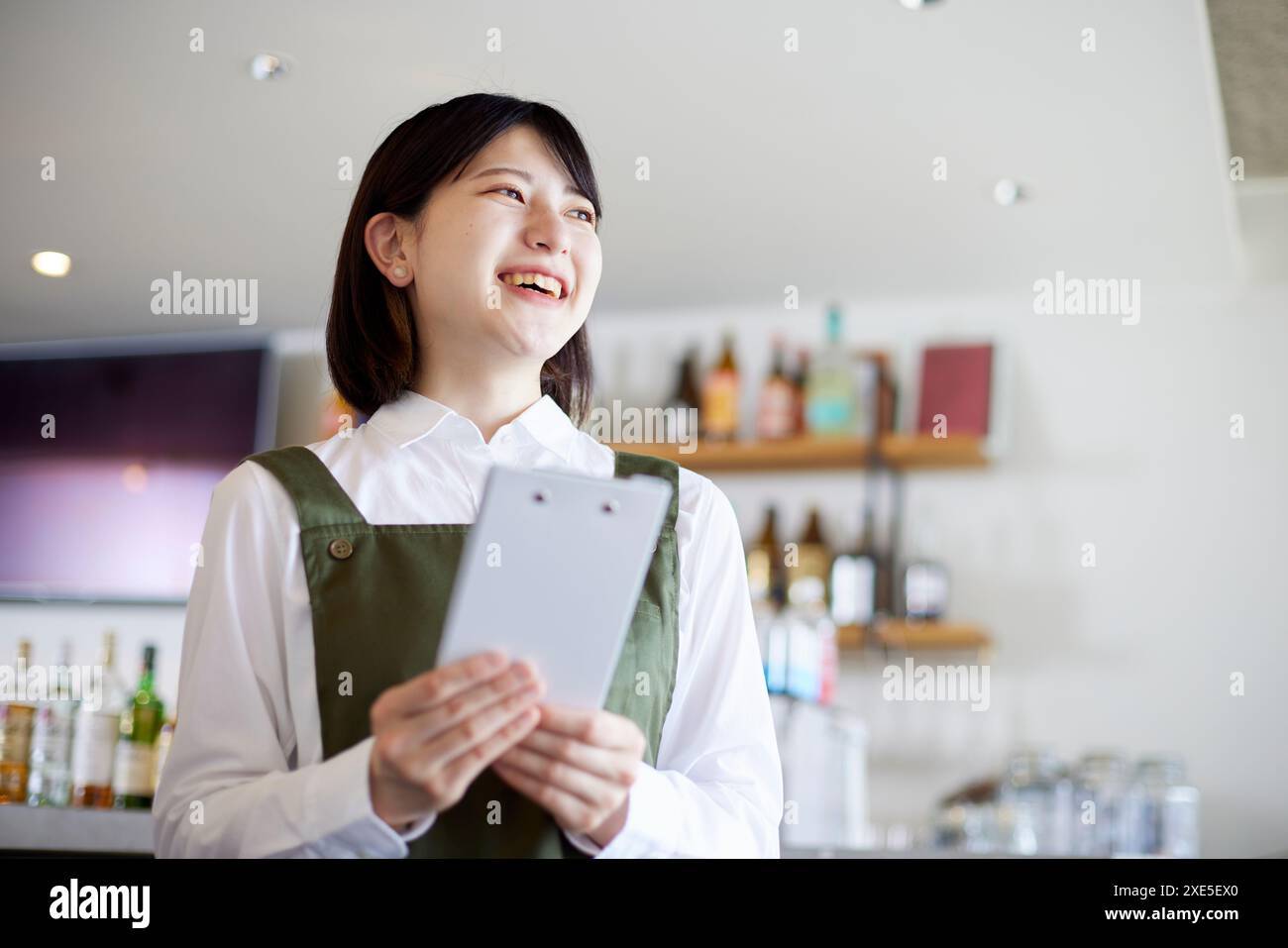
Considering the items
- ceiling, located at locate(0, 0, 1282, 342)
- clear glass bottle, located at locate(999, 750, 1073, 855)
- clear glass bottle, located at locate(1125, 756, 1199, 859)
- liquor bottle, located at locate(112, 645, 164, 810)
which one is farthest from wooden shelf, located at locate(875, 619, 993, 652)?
liquor bottle, located at locate(112, 645, 164, 810)

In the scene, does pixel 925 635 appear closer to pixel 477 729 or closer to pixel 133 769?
pixel 133 769

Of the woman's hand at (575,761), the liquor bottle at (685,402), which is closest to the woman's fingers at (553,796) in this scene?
the woman's hand at (575,761)

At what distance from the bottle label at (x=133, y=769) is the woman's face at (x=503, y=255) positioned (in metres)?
1.47

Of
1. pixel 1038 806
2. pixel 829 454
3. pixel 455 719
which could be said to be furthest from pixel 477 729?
pixel 829 454

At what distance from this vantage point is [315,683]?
2.49 feet

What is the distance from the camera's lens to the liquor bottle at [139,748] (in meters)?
2.04

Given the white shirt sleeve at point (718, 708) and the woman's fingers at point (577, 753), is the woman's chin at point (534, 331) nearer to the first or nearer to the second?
the white shirt sleeve at point (718, 708)

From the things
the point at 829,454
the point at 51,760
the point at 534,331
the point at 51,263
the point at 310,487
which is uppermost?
the point at 51,263

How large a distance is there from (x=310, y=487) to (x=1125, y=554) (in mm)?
2589

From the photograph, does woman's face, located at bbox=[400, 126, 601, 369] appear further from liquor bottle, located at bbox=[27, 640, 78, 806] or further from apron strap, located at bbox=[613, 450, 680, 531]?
liquor bottle, located at bbox=[27, 640, 78, 806]

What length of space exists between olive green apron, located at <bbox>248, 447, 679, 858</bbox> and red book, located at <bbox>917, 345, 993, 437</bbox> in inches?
90.6

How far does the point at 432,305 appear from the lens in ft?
2.85
